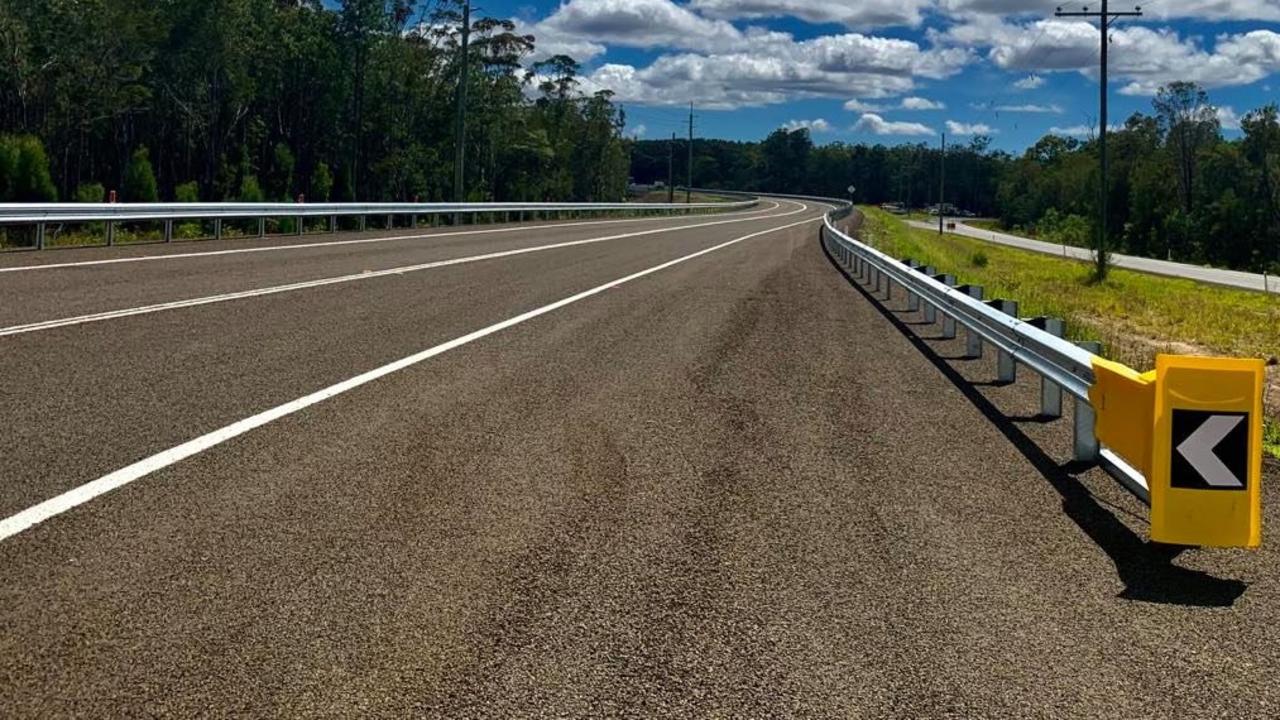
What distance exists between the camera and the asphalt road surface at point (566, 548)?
338 cm

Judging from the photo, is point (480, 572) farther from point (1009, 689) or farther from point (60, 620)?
point (1009, 689)

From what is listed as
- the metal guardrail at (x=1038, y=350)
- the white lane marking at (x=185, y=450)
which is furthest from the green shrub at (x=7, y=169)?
the metal guardrail at (x=1038, y=350)

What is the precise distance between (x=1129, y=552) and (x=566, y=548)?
2.45 metres

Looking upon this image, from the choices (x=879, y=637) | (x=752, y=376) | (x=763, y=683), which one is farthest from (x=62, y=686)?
(x=752, y=376)

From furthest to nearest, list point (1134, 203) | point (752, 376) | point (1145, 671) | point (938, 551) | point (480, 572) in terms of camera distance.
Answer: point (1134, 203) → point (752, 376) → point (938, 551) → point (480, 572) → point (1145, 671)

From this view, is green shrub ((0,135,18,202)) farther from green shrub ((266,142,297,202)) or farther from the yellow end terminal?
green shrub ((266,142,297,202))

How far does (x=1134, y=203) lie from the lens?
395 ft

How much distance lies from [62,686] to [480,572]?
4.89 ft

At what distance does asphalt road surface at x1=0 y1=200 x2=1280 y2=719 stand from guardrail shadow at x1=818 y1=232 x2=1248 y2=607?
24 millimetres

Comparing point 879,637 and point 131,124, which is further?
point 131,124

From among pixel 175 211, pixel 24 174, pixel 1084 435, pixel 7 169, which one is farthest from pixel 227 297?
pixel 24 174

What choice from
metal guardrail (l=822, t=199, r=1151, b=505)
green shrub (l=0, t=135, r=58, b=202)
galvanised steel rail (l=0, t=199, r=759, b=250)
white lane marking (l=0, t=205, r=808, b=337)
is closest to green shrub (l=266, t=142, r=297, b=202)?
green shrub (l=0, t=135, r=58, b=202)

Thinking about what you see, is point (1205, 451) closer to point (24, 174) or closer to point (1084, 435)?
point (1084, 435)

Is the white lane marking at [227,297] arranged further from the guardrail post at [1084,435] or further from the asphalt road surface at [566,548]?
the guardrail post at [1084,435]
